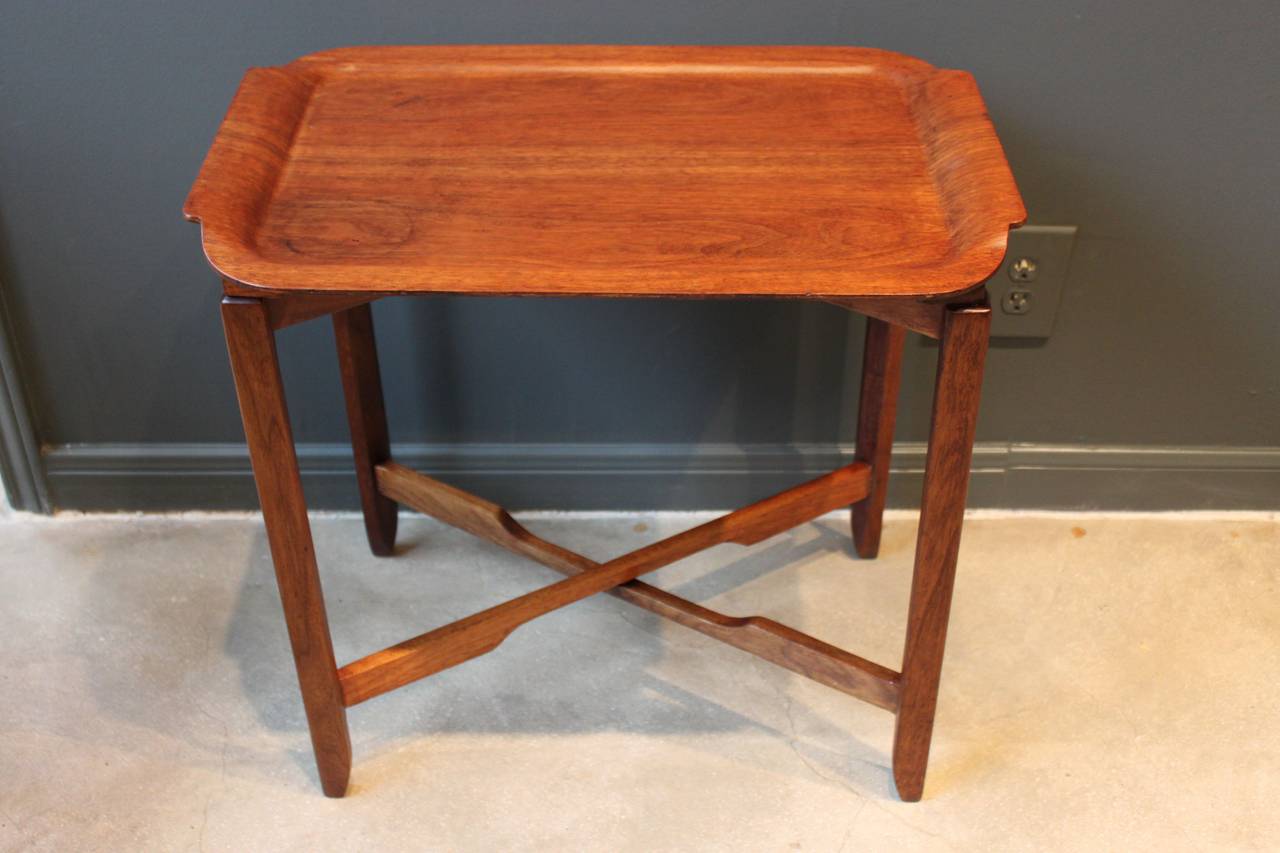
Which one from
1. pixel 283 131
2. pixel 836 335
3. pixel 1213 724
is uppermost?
pixel 283 131

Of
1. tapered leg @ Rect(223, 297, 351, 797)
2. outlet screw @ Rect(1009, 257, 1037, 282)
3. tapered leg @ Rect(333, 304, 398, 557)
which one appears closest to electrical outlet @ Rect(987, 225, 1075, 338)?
outlet screw @ Rect(1009, 257, 1037, 282)

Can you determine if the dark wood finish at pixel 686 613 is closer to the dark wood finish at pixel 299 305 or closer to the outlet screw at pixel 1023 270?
the dark wood finish at pixel 299 305

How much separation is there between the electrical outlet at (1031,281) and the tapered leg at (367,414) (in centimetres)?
82

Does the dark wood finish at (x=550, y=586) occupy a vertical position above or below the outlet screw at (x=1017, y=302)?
below

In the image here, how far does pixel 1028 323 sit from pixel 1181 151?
294 millimetres

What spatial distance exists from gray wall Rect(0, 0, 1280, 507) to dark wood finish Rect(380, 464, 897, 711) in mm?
176

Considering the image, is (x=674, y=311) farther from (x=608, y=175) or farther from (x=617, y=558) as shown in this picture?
(x=608, y=175)

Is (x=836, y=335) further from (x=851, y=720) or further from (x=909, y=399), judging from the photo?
(x=851, y=720)

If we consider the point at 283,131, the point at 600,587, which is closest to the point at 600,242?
the point at 283,131

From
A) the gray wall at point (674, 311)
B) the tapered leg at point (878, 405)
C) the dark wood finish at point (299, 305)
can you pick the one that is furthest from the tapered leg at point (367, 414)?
the tapered leg at point (878, 405)

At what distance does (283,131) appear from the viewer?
1.29m

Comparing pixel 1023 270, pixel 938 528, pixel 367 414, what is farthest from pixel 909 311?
pixel 367 414

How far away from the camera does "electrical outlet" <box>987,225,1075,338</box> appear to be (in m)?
1.68

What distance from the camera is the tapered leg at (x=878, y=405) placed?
1.62m
